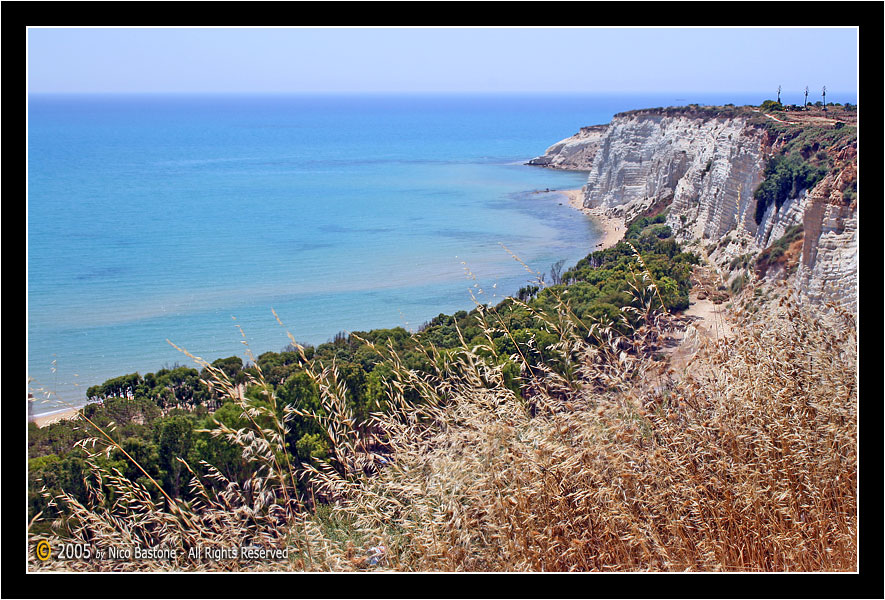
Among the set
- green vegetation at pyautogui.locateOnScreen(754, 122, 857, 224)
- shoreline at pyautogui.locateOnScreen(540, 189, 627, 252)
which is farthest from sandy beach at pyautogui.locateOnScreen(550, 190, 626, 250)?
green vegetation at pyautogui.locateOnScreen(754, 122, 857, 224)

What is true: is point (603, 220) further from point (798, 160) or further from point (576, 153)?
point (576, 153)

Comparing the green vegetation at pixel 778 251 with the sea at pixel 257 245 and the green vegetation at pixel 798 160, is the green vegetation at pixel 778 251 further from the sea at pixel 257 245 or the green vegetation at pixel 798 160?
the sea at pixel 257 245

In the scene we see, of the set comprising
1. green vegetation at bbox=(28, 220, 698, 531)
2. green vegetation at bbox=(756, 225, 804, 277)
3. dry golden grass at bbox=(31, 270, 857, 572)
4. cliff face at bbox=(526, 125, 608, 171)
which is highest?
cliff face at bbox=(526, 125, 608, 171)

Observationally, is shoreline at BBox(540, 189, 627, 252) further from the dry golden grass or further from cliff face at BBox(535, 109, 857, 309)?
the dry golden grass

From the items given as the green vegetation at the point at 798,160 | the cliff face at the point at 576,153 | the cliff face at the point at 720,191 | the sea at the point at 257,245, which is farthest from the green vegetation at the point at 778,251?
the cliff face at the point at 576,153

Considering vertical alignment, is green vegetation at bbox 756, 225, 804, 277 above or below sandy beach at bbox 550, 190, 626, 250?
below

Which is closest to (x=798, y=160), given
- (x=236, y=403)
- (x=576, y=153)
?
(x=236, y=403)
